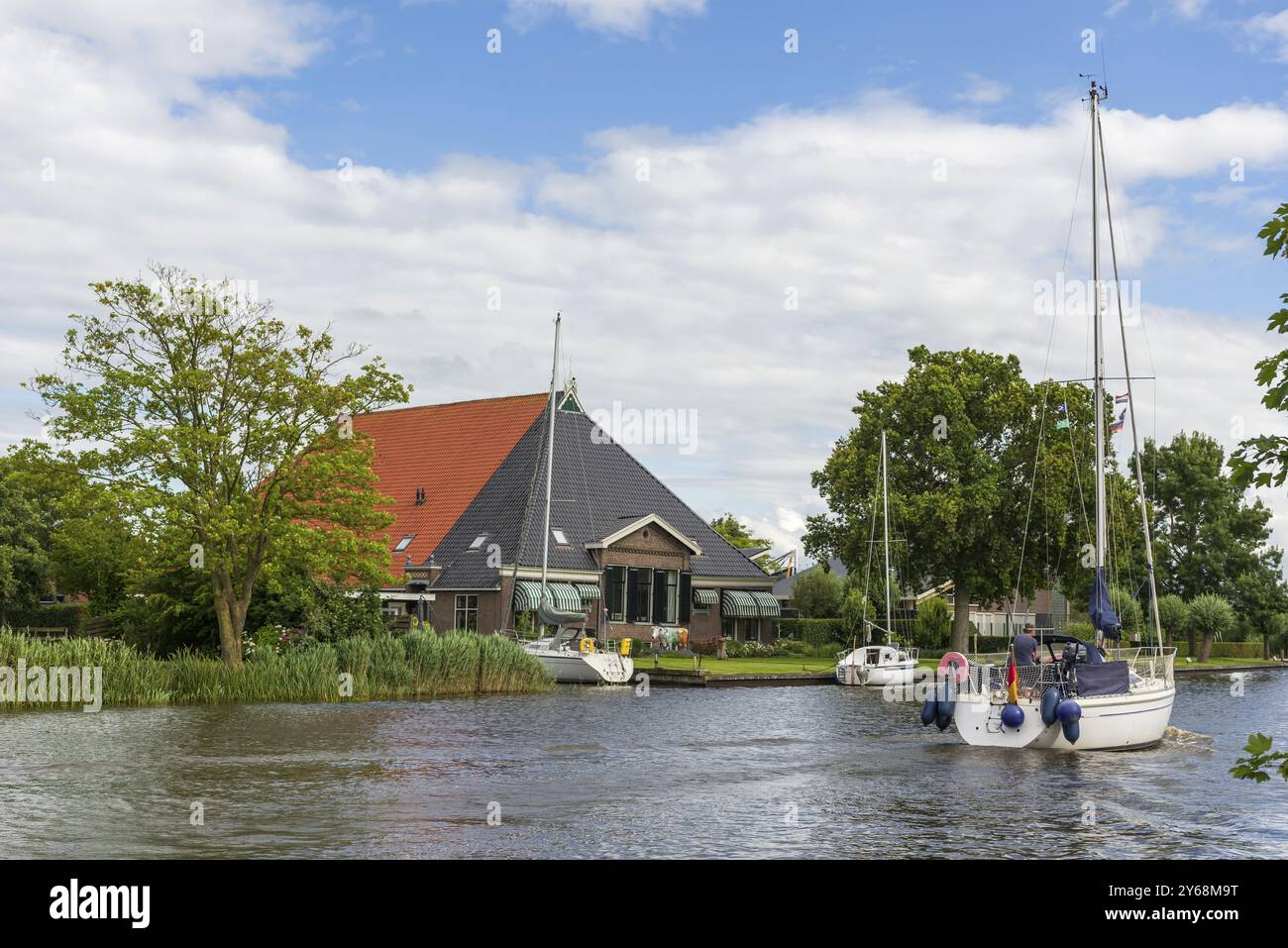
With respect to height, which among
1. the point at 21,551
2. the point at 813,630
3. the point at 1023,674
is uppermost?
the point at 21,551

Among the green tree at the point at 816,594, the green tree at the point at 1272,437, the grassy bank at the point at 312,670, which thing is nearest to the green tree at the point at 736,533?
the green tree at the point at 816,594

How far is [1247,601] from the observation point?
9025cm

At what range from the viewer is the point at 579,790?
22188mm

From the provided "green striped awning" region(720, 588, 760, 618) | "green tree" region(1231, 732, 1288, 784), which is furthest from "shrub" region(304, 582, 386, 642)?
"green tree" region(1231, 732, 1288, 784)

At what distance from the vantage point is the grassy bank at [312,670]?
33.7m

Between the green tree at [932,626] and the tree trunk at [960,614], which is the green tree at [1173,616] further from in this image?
the tree trunk at [960,614]

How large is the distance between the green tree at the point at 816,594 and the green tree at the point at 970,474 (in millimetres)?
9607

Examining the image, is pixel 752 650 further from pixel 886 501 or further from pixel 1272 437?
pixel 1272 437

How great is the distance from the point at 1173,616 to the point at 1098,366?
5049 centimetres

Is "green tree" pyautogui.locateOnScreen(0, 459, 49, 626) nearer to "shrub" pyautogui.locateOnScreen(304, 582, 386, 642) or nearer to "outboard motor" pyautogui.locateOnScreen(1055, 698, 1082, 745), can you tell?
"shrub" pyautogui.locateOnScreen(304, 582, 386, 642)

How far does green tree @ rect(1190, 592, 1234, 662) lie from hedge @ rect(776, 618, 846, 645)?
2740cm

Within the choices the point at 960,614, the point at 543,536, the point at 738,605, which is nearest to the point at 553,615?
the point at 543,536
